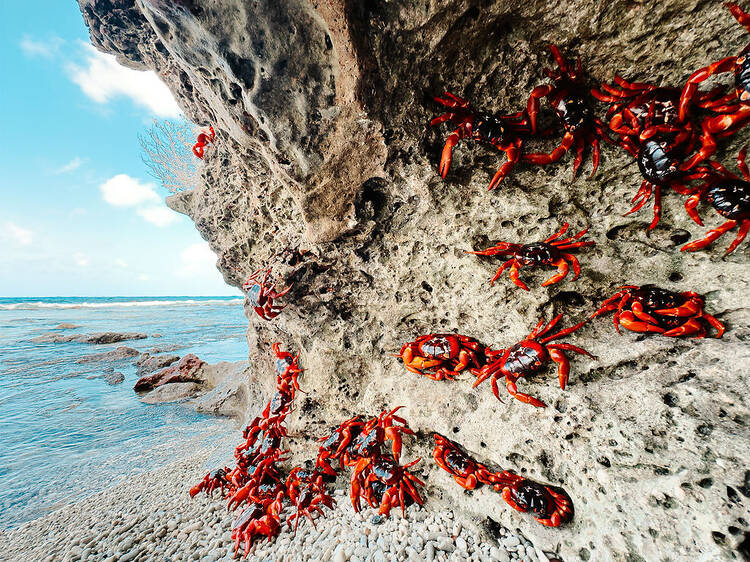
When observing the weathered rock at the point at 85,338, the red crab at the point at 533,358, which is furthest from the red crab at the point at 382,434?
the weathered rock at the point at 85,338

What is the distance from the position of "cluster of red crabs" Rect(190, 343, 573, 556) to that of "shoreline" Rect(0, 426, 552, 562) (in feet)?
0.47

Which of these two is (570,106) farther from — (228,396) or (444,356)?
(228,396)

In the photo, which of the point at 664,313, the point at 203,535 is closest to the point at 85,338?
the point at 203,535

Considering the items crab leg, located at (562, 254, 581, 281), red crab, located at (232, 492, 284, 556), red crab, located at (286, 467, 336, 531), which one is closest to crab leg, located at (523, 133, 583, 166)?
crab leg, located at (562, 254, 581, 281)

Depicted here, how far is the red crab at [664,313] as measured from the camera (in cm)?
197

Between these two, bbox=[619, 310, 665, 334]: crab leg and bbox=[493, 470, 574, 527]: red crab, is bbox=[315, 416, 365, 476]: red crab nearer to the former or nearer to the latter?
bbox=[493, 470, 574, 527]: red crab

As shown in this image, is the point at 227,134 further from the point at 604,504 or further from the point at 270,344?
the point at 604,504

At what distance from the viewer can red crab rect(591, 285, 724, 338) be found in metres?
1.97

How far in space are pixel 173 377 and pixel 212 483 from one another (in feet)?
23.4

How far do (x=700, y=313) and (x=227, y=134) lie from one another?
4149 millimetres

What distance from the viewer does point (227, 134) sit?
304cm

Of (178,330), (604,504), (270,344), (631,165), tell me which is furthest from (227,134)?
(178,330)

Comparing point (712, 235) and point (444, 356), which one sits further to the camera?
point (444, 356)

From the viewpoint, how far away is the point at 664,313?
6.66ft
